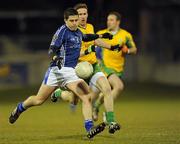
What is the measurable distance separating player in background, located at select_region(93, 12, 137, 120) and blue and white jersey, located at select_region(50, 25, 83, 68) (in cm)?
324

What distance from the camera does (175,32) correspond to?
32250mm

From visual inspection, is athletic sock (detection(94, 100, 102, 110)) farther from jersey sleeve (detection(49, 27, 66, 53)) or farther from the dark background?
the dark background

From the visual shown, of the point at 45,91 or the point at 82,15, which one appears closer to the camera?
the point at 45,91

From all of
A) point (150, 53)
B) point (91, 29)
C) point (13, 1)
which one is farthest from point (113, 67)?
point (13, 1)

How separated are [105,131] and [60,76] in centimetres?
183

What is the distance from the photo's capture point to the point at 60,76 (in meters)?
11.9

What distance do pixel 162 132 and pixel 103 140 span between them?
1.55 m

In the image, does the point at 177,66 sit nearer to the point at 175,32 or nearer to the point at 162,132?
the point at 175,32

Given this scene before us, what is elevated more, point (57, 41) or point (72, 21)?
point (72, 21)

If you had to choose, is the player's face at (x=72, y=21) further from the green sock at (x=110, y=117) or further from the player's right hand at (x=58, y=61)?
the green sock at (x=110, y=117)

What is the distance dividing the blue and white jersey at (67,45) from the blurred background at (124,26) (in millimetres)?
16336

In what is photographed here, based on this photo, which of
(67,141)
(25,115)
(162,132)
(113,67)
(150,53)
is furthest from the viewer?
(150,53)

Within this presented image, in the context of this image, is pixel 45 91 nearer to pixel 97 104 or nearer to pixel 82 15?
pixel 82 15

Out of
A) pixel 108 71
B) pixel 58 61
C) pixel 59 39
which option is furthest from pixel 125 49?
pixel 58 61
